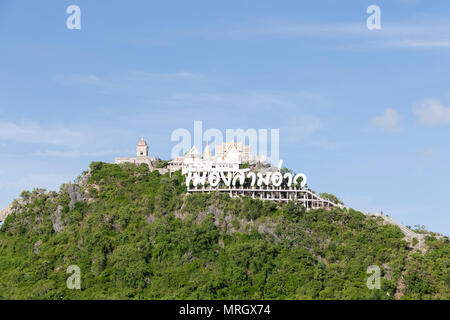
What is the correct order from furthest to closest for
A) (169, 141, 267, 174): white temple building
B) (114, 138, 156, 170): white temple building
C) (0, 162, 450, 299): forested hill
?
(114, 138, 156, 170): white temple building
(169, 141, 267, 174): white temple building
(0, 162, 450, 299): forested hill

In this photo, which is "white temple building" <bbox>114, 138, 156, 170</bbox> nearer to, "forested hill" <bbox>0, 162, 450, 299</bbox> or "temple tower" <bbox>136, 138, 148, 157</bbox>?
"temple tower" <bbox>136, 138, 148, 157</bbox>

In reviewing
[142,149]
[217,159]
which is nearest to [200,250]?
[217,159]

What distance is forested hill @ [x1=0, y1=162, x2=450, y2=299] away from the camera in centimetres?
12600

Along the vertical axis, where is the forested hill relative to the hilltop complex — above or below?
below

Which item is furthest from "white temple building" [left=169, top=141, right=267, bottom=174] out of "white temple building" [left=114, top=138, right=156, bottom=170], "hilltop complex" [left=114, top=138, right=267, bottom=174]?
"white temple building" [left=114, top=138, right=156, bottom=170]

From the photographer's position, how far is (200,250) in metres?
134

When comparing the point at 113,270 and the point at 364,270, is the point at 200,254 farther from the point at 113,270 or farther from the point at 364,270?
the point at 364,270

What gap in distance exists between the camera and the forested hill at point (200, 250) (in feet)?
413

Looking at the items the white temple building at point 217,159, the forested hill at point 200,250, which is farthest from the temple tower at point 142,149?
the forested hill at point 200,250

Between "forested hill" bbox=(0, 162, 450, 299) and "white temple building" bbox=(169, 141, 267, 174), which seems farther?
"white temple building" bbox=(169, 141, 267, 174)

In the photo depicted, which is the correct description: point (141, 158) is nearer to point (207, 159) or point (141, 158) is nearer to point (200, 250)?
point (207, 159)
